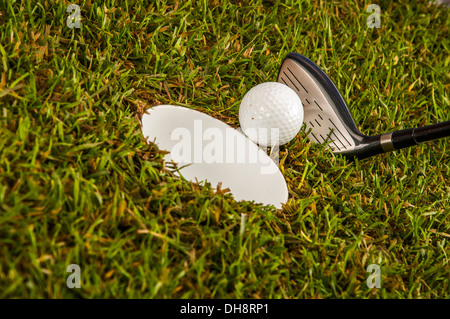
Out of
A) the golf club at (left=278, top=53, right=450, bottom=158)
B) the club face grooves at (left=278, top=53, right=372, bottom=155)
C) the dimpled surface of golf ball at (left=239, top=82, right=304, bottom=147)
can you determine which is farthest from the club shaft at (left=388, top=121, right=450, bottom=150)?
the dimpled surface of golf ball at (left=239, top=82, right=304, bottom=147)

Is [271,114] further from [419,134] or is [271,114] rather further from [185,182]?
[419,134]

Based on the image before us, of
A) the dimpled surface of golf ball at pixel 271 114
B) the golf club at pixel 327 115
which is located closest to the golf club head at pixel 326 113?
the golf club at pixel 327 115

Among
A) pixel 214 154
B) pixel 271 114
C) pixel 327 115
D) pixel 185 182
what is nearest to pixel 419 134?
pixel 327 115

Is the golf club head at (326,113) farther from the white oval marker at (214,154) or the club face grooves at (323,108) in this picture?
the white oval marker at (214,154)

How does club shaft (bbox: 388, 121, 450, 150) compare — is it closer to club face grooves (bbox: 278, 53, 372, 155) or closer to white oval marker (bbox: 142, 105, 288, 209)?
club face grooves (bbox: 278, 53, 372, 155)

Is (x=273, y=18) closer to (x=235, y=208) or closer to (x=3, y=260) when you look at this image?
(x=235, y=208)
